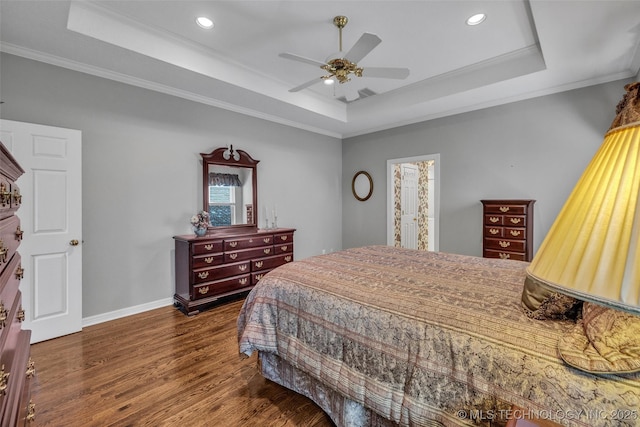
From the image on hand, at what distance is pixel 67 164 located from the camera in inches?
107

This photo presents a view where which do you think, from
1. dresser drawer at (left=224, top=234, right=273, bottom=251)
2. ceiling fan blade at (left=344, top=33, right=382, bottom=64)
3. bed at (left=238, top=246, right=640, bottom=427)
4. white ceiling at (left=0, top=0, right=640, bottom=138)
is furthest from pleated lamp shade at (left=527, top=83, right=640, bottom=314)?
dresser drawer at (left=224, top=234, right=273, bottom=251)

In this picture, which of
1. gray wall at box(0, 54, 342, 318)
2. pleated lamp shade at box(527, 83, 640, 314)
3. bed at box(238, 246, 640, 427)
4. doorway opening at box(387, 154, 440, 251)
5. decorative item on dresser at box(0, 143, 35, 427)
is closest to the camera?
pleated lamp shade at box(527, 83, 640, 314)

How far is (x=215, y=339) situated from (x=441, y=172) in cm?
399

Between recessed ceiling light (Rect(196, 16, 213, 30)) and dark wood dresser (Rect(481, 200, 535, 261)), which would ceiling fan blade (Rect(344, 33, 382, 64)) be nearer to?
recessed ceiling light (Rect(196, 16, 213, 30))

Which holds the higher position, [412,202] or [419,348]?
[412,202]

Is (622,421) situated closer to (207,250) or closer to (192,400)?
(192,400)

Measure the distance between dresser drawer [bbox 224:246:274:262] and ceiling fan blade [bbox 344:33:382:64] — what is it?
2.64 meters

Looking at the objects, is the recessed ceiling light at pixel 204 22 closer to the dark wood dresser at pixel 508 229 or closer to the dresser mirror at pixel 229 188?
the dresser mirror at pixel 229 188

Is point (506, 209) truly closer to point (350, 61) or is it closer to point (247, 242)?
point (350, 61)

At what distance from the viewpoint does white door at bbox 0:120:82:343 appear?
2508mm

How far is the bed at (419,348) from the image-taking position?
3.04 ft

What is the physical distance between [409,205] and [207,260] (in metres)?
4.06

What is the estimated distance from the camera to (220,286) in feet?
11.5

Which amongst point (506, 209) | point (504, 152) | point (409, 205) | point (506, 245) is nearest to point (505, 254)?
point (506, 245)
